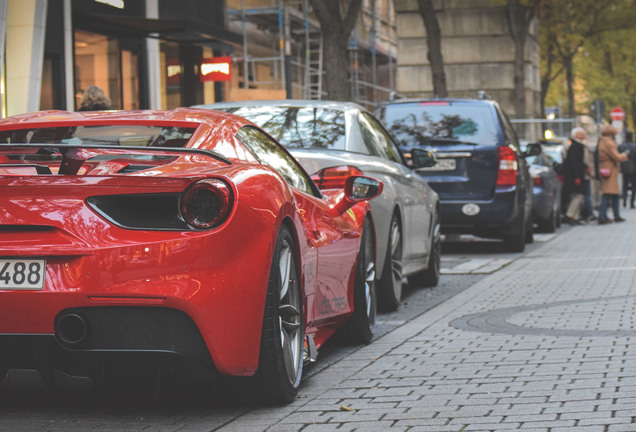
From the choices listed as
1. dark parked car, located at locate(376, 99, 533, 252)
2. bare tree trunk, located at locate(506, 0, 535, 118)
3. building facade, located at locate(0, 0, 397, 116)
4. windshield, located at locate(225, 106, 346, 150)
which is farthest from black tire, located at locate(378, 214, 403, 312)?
bare tree trunk, located at locate(506, 0, 535, 118)

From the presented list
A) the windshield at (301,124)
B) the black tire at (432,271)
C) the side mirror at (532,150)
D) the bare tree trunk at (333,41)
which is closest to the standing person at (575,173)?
the bare tree trunk at (333,41)

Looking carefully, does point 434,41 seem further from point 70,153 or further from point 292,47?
point 70,153

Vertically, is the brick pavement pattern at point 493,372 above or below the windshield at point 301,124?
below

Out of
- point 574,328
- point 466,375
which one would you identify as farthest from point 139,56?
point 466,375

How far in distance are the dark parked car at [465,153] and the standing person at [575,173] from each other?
854 cm

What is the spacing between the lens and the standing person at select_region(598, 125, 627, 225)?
2412 cm

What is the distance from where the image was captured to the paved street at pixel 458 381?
5230mm

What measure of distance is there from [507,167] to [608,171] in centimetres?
945

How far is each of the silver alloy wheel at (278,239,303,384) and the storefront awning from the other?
52.9ft

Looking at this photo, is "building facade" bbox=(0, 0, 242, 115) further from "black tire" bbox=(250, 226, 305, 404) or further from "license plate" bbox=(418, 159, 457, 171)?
"black tire" bbox=(250, 226, 305, 404)

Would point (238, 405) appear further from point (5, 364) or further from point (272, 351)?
point (5, 364)

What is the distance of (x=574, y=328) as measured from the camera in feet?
27.0

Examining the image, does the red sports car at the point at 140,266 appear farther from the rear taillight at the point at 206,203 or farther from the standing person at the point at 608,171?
Answer: the standing person at the point at 608,171

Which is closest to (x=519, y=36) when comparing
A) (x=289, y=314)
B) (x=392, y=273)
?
(x=392, y=273)
